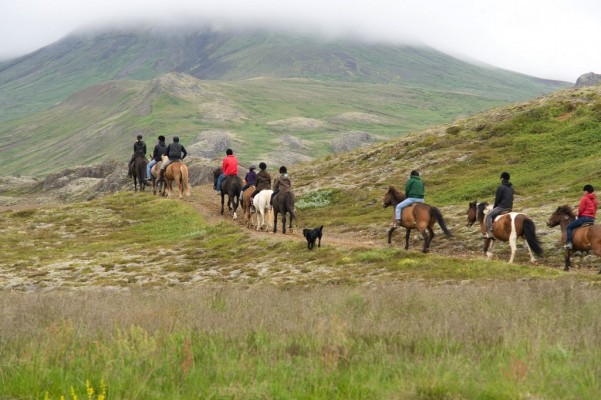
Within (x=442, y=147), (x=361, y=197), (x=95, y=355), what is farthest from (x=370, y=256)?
(x=442, y=147)

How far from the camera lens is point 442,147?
54.4 metres

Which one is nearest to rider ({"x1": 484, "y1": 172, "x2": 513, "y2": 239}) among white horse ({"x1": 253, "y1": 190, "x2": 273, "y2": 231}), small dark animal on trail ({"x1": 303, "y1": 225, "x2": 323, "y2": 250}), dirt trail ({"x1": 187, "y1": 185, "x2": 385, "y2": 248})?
dirt trail ({"x1": 187, "y1": 185, "x2": 385, "y2": 248})

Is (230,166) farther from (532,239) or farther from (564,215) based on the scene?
(564,215)

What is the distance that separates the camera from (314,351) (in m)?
8.66

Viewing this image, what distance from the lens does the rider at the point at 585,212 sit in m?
20.5

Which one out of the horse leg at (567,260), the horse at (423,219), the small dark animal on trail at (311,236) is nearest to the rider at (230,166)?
the small dark animal on trail at (311,236)

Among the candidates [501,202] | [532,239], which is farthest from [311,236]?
[532,239]

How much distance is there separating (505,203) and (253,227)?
16260 millimetres

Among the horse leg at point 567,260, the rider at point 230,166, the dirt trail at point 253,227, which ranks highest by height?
the rider at point 230,166

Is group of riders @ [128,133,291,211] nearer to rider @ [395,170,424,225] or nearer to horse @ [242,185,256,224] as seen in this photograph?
horse @ [242,185,256,224]

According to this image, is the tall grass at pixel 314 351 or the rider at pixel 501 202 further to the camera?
the rider at pixel 501 202

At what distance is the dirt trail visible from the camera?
28591 millimetres

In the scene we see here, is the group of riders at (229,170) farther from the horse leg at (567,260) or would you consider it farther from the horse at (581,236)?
the horse leg at (567,260)

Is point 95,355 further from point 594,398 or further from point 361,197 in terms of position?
point 361,197
